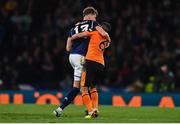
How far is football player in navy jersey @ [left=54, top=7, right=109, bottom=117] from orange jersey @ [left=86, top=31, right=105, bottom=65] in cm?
14

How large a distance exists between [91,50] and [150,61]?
36.8 feet

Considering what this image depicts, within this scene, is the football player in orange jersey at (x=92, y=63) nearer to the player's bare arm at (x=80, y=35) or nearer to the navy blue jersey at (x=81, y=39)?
the player's bare arm at (x=80, y=35)

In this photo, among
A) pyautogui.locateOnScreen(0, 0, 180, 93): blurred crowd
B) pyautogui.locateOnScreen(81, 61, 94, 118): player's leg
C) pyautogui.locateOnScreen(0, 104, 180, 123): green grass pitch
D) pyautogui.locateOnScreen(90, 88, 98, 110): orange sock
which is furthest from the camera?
pyautogui.locateOnScreen(0, 0, 180, 93): blurred crowd

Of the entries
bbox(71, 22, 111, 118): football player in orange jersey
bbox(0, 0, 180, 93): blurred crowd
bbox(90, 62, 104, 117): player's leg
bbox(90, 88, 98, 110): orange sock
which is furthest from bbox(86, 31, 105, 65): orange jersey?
bbox(0, 0, 180, 93): blurred crowd

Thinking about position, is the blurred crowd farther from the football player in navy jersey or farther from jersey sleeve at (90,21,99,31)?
jersey sleeve at (90,21,99,31)

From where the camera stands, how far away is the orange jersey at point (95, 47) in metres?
14.1

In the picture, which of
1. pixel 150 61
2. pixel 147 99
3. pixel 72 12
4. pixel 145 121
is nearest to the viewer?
pixel 145 121

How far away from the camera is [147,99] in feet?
74.8

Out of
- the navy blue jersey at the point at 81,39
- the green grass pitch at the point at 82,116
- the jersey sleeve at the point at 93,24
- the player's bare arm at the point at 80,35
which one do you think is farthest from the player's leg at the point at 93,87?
the jersey sleeve at the point at 93,24

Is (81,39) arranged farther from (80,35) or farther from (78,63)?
(78,63)

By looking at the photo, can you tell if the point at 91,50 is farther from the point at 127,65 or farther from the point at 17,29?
the point at 17,29

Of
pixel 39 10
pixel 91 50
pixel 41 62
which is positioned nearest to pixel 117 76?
pixel 41 62

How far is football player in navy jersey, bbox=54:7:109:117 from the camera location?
46.5ft

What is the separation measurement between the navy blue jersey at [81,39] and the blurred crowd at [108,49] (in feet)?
30.9
